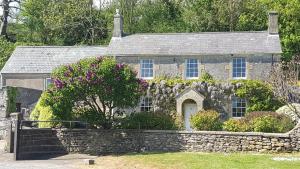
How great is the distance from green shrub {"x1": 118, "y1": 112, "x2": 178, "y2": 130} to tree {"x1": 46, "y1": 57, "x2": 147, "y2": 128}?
87cm

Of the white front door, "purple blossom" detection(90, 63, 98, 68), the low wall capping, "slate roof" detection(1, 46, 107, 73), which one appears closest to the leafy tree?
"slate roof" detection(1, 46, 107, 73)

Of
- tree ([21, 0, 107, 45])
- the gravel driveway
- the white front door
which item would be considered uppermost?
tree ([21, 0, 107, 45])

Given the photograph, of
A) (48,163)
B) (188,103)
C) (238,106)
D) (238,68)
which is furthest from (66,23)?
(48,163)

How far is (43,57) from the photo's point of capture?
46000mm

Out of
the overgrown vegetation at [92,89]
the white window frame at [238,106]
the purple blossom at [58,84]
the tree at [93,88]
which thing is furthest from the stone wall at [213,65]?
the purple blossom at [58,84]

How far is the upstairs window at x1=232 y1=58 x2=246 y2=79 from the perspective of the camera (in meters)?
36.9

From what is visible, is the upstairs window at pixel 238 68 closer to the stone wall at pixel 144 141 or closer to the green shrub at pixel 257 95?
the green shrub at pixel 257 95

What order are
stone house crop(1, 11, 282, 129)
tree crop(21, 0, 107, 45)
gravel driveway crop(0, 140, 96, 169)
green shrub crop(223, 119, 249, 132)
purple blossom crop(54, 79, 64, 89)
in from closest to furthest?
gravel driveway crop(0, 140, 96, 169)
green shrub crop(223, 119, 249, 132)
purple blossom crop(54, 79, 64, 89)
stone house crop(1, 11, 282, 129)
tree crop(21, 0, 107, 45)

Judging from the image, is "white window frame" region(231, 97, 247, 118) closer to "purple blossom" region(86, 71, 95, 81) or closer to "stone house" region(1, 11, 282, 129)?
"stone house" region(1, 11, 282, 129)

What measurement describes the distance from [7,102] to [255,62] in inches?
731

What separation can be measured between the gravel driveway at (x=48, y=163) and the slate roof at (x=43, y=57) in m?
18.5

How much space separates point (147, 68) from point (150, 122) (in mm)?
10049

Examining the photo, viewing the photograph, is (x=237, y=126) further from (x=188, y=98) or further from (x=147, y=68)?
(x=147, y=68)

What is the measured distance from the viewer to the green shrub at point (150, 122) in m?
28.9
